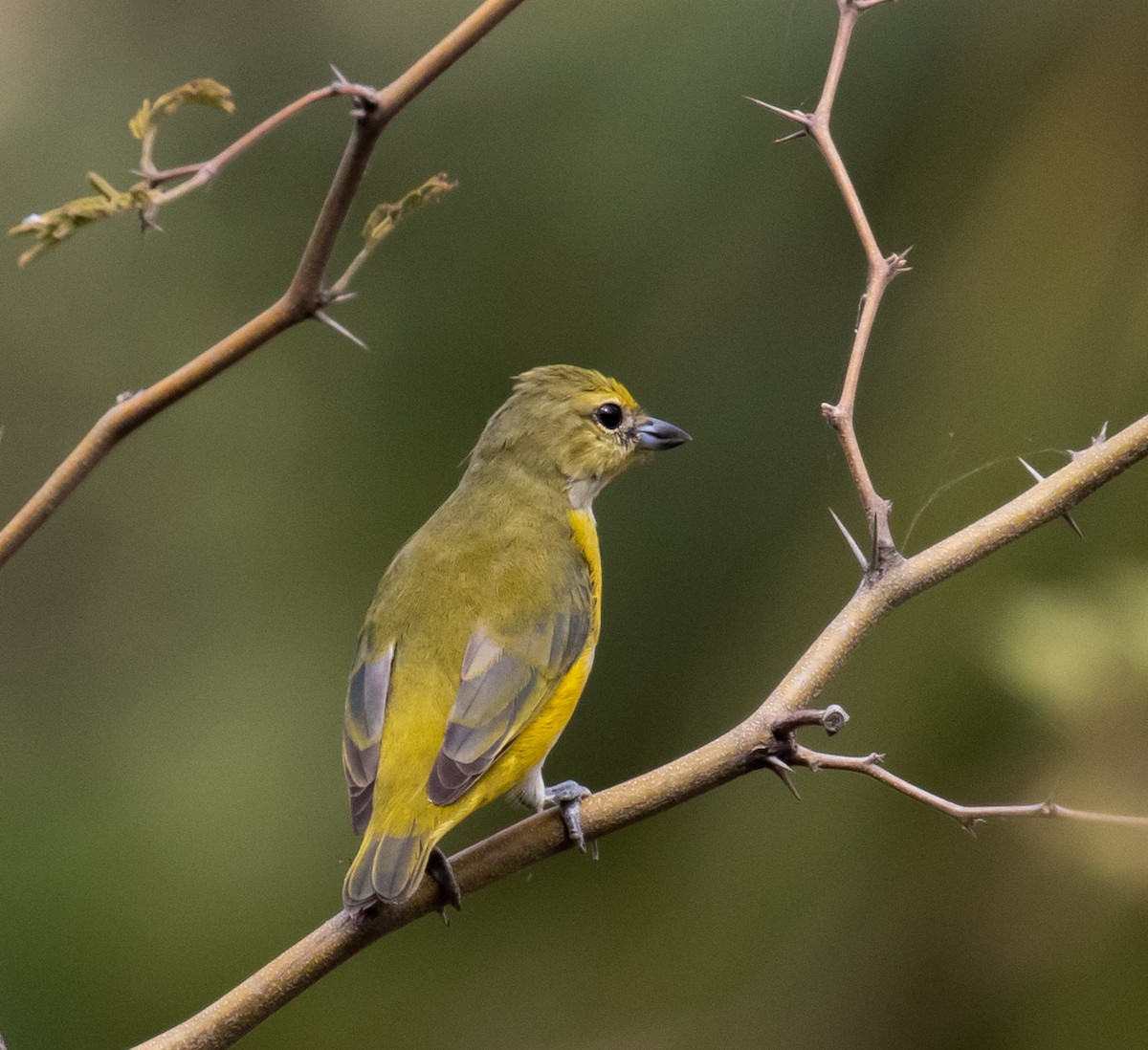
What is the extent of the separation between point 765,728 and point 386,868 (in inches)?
31.8

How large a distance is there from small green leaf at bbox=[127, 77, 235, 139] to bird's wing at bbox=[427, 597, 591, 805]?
139 cm

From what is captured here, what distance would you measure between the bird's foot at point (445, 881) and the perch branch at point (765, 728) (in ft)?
1.13

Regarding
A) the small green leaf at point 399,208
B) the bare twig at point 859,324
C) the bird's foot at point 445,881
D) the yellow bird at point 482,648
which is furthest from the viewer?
the yellow bird at point 482,648

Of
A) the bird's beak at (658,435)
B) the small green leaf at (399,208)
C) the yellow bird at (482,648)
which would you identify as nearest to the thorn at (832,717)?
the yellow bird at (482,648)

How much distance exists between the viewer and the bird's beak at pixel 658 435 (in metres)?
3.87

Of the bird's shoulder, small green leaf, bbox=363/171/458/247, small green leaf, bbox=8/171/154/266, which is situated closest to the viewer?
small green leaf, bbox=8/171/154/266

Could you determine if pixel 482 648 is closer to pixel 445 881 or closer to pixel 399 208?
pixel 445 881

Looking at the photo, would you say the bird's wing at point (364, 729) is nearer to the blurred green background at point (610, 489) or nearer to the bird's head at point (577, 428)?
the bird's head at point (577, 428)

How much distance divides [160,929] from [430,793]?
2.22 meters

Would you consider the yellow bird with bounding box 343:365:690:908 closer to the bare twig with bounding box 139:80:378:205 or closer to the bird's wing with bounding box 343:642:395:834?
the bird's wing with bounding box 343:642:395:834

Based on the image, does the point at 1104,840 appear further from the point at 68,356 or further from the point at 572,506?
the point at 68,356

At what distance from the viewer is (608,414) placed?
3914mm

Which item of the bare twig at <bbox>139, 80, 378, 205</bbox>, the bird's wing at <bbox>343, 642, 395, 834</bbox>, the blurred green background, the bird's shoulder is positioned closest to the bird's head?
the bird's shoulder

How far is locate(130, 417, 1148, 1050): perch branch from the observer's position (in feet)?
6.76
